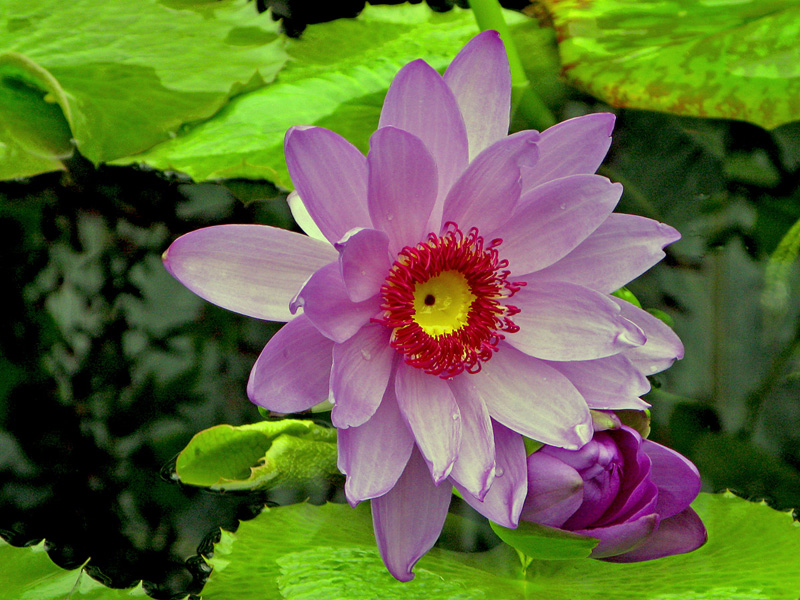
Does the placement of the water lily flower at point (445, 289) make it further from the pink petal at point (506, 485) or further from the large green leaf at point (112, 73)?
the large green leaf at point (112, 73)

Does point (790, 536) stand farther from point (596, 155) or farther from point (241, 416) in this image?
point (241, 416)

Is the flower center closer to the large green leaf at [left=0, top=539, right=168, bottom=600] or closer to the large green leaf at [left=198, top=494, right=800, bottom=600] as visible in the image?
the large green leaf at [left=198, top=494, right=800, bottom=600]

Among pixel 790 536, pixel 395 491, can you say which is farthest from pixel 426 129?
pixel 790 536

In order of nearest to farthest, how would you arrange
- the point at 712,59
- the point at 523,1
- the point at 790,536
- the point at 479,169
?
the point at 479,169 < the point at 790,536 < the point at 712,59 < the point at 523,1

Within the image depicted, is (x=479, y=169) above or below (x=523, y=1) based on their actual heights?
below

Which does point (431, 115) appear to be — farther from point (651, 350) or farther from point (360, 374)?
point (651, 350)

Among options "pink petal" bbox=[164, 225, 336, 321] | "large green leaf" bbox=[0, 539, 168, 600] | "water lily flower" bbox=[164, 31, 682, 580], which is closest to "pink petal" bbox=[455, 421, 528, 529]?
"water lily flower" bbox=[164, 31, 682, 580]
